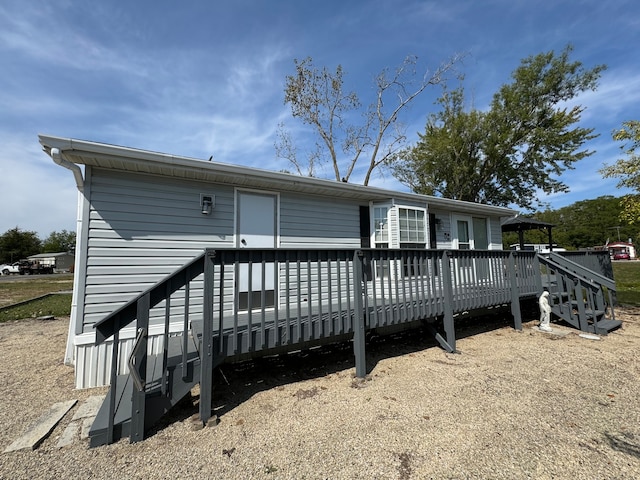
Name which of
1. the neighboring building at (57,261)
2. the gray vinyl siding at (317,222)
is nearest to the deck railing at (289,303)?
the gray vinyl siding at (317,222)

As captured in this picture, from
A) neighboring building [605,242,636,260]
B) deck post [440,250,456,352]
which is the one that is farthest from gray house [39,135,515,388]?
neighboring building [605,242,636,260]

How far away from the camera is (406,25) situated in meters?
9.96

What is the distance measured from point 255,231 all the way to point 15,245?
189 feet

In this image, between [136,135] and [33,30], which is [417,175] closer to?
[136,135]

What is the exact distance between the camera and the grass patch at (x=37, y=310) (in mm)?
7879

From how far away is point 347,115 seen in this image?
50.2 ft

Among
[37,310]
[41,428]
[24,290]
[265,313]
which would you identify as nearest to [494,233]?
[265,313]

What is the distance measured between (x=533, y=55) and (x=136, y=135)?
60.9ft

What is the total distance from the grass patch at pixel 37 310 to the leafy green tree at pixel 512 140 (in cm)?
1626

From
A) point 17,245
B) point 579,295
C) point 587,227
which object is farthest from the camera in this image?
point 587,227

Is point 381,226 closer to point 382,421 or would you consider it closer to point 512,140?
point 382,421

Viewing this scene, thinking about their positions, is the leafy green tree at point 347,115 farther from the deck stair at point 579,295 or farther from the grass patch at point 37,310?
the grass patch at point 37,310

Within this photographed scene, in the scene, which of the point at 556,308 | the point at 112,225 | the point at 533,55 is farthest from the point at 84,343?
the point at 533,55

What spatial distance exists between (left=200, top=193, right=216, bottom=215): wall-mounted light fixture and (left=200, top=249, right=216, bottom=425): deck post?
196cm
